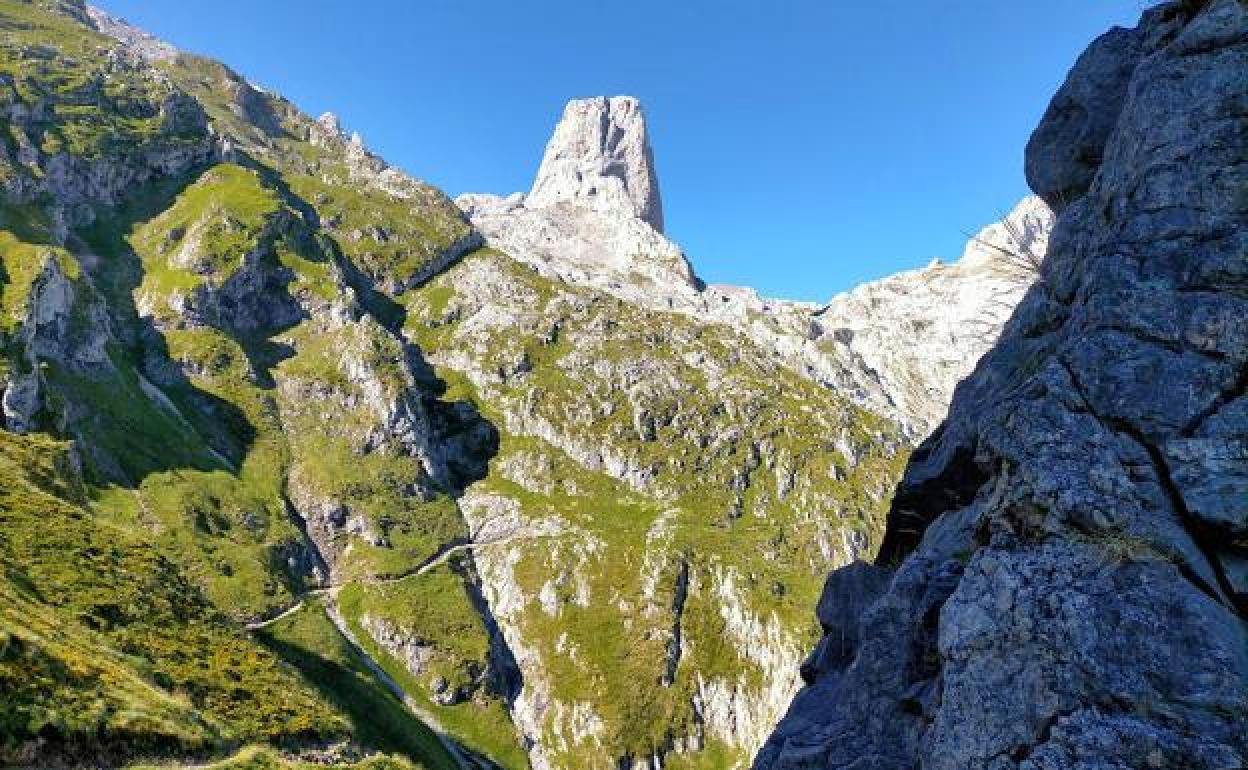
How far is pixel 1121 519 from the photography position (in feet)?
53.3

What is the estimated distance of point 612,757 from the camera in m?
170

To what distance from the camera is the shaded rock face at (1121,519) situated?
46.7ft

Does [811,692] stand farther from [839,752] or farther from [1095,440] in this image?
[1095,440]

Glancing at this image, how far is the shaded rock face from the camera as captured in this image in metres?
14.2

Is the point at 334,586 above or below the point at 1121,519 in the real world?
above

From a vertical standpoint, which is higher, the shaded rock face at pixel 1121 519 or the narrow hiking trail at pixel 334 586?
the narrow hiking trail at pixel 334 586

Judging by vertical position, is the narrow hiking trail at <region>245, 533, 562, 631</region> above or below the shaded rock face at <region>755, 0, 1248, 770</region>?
above

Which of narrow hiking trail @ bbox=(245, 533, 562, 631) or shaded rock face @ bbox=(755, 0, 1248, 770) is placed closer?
shaded rock face @ bbox=(755, 0, 1248, 770)

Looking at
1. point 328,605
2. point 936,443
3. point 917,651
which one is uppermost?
point 328,605

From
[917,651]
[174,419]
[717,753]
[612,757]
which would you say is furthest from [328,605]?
[917,651]

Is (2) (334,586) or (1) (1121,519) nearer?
(1) (1121,519)

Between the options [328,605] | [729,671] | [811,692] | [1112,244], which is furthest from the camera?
[729,671]

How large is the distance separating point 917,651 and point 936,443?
16.3m

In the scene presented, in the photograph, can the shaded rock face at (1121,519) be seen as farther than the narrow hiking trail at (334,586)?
No
